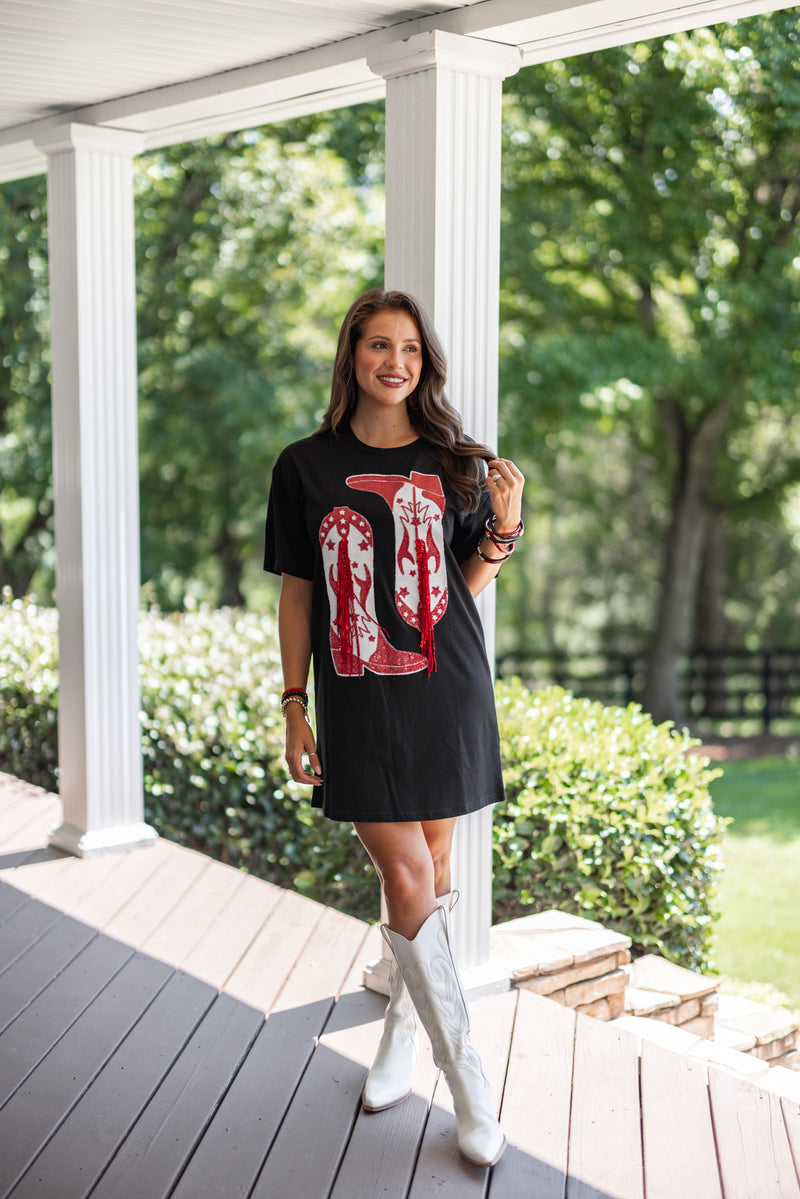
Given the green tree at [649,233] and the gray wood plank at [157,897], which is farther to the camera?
the green tree at [649,233]

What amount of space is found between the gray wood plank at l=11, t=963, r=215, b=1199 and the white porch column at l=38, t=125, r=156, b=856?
122cm

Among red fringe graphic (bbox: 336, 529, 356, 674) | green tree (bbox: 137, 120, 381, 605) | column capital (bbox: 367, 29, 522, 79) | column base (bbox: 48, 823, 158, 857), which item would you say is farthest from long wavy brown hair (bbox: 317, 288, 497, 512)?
green tree (bbox: 137, 120, 381, 605)

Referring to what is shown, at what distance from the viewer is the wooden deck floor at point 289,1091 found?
7.48 feet

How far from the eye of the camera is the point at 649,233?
9875 millimetres

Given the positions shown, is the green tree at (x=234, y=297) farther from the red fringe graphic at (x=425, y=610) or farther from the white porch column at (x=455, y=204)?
the red fringe graphic at (x=425, y=610)

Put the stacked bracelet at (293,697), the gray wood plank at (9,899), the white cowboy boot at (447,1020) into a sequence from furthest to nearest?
the gray wood plank at (9,899) → the stacked bracelet at (293,697) → the white cowboy boot at (447,1020)

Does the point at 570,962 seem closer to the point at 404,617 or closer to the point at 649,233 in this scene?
the point at 404,617

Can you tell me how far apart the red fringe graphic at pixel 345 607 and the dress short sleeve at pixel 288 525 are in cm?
12

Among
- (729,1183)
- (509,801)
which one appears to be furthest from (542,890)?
(729,1183)

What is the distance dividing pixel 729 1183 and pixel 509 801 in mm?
1730

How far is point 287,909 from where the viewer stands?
3.76 meters

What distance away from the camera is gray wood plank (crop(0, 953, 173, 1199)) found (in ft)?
7.88

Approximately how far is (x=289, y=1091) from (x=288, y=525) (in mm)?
1248

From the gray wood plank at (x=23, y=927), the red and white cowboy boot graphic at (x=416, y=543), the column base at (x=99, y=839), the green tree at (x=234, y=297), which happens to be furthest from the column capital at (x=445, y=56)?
the green tree at (x=234, y=297)
